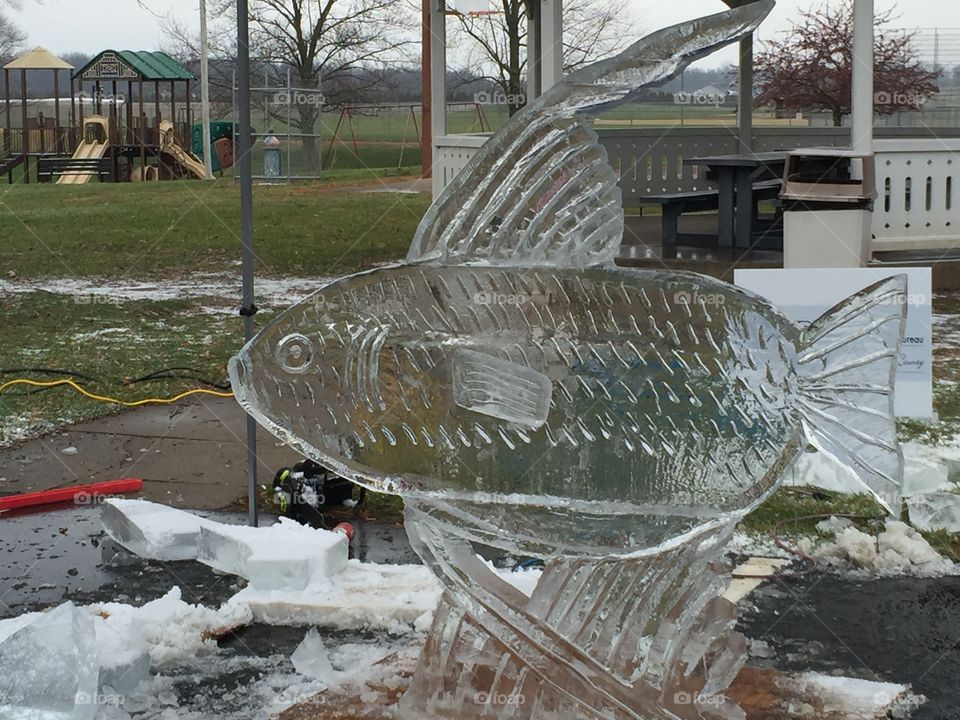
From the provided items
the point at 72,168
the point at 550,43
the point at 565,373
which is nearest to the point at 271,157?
the point at 72,168

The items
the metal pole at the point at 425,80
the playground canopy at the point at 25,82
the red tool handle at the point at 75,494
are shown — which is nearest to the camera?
the red tool handle at the point at 75,494

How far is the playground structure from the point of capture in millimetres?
27047

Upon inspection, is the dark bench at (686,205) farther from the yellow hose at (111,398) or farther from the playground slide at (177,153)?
the playground slide at (177,153)

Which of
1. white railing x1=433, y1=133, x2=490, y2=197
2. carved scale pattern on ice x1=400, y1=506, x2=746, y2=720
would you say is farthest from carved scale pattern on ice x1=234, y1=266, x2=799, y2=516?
white railing x1=433, y1=133, x2=490, y2=197

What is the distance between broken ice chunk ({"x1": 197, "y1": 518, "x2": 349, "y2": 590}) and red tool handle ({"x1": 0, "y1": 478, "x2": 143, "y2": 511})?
1005 millimetres

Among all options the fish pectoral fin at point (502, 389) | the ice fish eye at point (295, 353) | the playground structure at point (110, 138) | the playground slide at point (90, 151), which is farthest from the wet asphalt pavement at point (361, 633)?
the playground slide at point (90, 151)

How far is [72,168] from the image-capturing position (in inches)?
1064

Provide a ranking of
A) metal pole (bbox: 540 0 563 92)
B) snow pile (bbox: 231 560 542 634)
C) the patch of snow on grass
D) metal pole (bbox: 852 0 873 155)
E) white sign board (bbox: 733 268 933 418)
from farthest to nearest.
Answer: the patch of snow on grass → metal pole (bbox: 540 0 563 92) → metal pole (bbox: 852 0 873 155) → white sign board (bbox: 733 268 933 418) → snow pile (bbox: 231 560 542 634)

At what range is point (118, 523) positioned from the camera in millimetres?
5035

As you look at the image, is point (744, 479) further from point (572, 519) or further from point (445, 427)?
point (445, 427)

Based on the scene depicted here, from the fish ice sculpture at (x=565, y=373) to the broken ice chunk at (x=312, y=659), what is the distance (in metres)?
0.97

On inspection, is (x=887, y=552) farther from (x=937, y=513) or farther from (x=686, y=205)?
(x=686, y=205)

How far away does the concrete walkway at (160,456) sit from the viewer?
19.1 feet

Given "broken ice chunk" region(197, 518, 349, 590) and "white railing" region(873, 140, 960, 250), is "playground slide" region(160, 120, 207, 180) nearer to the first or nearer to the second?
"white railing" region(873, 140, 960, 250)
